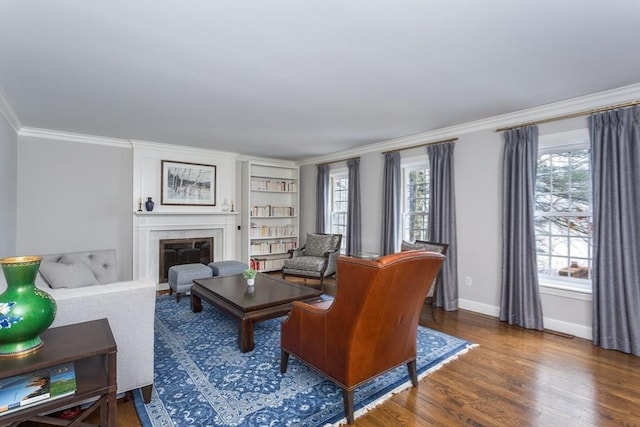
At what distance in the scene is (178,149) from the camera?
5.59 m

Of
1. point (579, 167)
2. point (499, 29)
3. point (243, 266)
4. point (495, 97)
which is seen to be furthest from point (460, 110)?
point (243, 266)

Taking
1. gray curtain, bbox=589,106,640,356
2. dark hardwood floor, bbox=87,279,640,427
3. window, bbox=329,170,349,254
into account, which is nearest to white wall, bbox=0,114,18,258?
dark hardwood floor, bbox=87,279,640,427

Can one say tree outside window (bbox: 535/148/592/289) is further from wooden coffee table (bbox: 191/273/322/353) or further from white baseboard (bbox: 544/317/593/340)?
wooden coffee table (bbox: 191/273/322/353)

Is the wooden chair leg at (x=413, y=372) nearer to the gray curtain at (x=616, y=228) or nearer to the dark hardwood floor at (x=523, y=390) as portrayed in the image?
the dark hardwood floor at (x=523, y=390)

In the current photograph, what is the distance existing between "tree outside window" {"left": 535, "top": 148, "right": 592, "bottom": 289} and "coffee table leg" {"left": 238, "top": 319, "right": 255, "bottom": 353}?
3.35m

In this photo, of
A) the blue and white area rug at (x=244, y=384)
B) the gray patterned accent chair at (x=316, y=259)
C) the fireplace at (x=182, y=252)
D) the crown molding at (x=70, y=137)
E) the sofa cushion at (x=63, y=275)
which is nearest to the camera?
the blue and white area rug at (x=244, y=384)

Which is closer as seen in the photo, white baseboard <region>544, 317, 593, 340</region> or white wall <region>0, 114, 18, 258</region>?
white baseboard <region>544, 317, 593, 340</region>

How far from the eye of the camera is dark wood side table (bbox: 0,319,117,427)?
134 cm

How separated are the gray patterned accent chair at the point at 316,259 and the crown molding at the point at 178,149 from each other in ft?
7.51

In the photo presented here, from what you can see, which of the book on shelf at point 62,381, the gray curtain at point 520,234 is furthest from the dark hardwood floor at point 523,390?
the book on shelf at point 62,381

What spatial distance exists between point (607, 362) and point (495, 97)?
2.63 meters

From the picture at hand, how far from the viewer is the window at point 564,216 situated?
340 cm

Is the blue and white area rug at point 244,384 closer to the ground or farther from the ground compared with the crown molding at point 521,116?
closer to the ground

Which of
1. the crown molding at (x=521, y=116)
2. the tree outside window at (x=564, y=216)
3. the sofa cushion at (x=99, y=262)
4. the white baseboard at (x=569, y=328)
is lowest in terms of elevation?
the white baseboard at (x=569, y=328)
